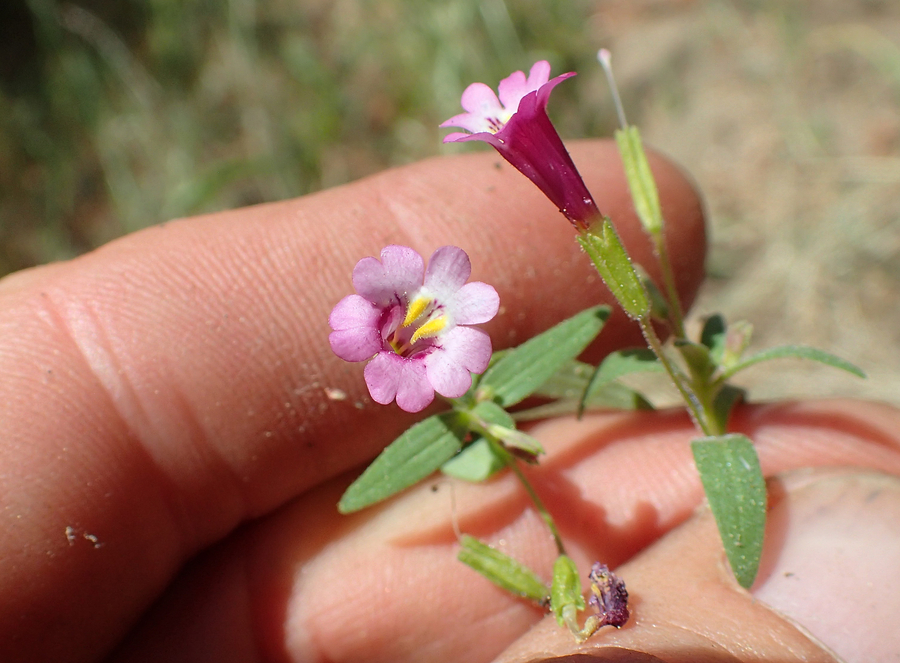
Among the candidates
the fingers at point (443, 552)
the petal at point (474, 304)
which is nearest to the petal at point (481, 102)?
the petal at point (474, 304)

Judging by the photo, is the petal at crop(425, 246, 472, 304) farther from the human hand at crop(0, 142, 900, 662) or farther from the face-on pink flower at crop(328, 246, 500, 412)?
the human hand at crop(0, 142, 900, 662)

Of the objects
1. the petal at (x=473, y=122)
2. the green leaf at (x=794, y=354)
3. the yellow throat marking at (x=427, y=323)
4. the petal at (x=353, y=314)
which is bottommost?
the green leaf at (x=794, y=354)

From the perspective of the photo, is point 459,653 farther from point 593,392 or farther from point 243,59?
point 243,59

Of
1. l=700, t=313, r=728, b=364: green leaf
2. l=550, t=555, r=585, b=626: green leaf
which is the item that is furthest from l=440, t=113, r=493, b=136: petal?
l=550, t=555, r=585, b=626: green leaf

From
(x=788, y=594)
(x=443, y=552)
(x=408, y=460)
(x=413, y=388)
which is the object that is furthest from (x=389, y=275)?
(x=788, y=594)

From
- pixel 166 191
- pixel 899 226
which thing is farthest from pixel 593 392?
pixel 166 191

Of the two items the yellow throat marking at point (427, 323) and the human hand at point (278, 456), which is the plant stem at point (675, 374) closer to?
the human hand at point (278, 456)

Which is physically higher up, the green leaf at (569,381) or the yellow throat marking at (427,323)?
the yellow throat marking at (427,323)
